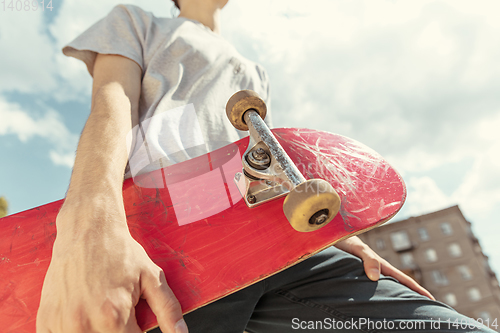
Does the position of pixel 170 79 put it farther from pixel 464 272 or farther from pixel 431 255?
pixel 464 272

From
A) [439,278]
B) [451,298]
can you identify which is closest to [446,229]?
[439,278]

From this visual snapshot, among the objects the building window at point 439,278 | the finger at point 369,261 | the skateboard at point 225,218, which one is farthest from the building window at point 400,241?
the skateboard at point 225,218

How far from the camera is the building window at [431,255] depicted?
27.3 m

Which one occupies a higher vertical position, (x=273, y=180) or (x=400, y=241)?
(x=400, y=241)

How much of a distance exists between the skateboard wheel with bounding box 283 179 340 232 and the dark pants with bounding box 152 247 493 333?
2.11 feet

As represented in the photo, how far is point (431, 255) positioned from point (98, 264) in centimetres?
3378

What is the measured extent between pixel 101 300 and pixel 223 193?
59 cm

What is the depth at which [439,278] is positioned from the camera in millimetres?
26969

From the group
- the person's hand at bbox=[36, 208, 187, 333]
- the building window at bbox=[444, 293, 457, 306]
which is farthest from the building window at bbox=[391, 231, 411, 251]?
the person's hand at bbox=[36, 208, 187, 333]

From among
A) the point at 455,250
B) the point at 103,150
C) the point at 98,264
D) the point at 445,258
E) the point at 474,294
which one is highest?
the point at 103,150

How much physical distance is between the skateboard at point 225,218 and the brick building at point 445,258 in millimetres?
29559

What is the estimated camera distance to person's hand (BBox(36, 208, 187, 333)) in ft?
2.05

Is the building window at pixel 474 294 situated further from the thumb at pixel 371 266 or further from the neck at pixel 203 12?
the neck at pixel 203 12

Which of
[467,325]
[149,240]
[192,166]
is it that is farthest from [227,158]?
[467,325]
